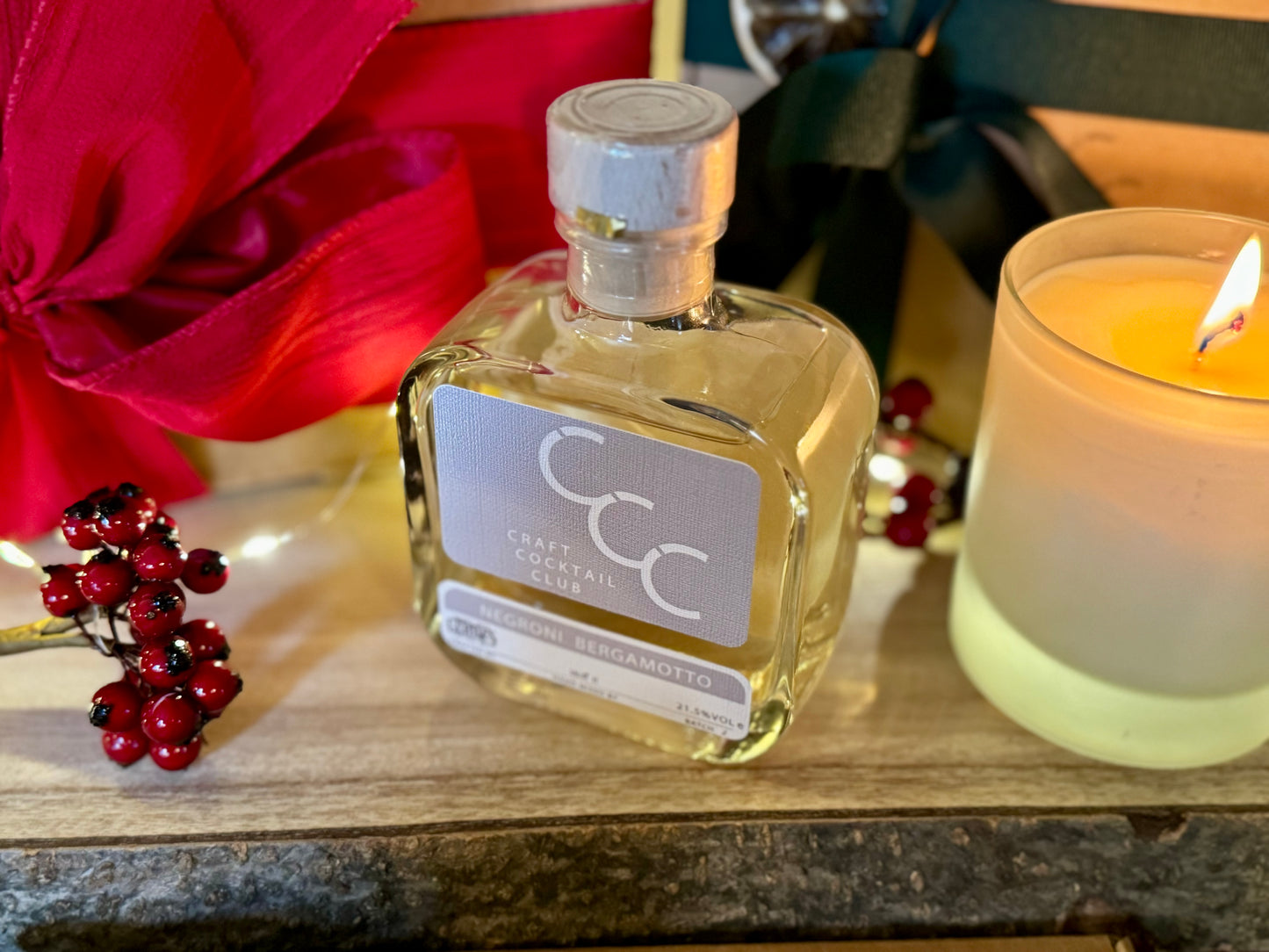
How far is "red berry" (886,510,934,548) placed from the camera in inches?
20.0

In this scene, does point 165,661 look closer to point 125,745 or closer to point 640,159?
point 125,745

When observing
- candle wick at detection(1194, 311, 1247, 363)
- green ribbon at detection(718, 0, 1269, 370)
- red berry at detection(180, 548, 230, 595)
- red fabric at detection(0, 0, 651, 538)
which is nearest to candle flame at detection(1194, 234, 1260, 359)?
candle wick at detection(1194, 311, 1247, 363)

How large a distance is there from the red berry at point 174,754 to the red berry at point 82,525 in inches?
3.1

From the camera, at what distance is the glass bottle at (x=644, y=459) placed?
1.08 feet

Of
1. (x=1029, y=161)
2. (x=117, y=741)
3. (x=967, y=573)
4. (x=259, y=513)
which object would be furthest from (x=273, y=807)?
(x=1029, y=161)

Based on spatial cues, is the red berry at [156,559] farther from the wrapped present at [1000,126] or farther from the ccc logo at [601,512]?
the wrapped present at [1000,126]

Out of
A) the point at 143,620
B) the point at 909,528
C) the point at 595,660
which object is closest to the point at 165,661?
the point at 143,620

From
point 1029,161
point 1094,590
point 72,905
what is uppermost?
point 1029,161

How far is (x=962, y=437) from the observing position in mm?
561

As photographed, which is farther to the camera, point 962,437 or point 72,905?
point 962,437

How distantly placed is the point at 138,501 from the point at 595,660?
0.18 m

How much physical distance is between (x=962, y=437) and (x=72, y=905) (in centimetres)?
44

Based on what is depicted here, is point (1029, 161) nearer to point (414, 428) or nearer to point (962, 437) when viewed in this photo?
point (962, 437)

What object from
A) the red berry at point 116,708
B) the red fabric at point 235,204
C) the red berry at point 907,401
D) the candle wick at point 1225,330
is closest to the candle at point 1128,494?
the candle wick at point 1225,330
